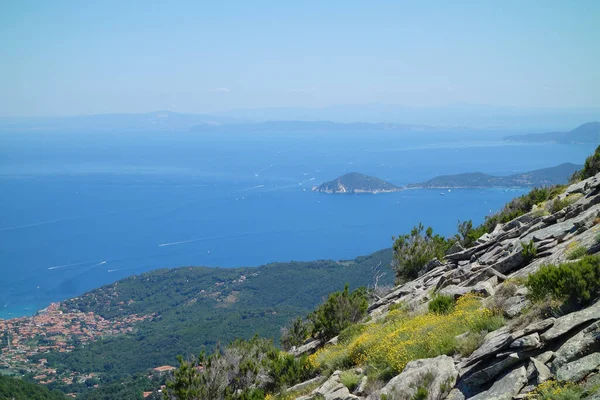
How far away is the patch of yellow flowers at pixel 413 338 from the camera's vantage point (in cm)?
788

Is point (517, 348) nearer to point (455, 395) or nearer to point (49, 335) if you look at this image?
point (455, 395)

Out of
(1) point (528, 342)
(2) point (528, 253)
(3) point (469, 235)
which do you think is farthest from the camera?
(3) point (469, 235)

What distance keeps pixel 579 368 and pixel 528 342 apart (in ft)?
2.58

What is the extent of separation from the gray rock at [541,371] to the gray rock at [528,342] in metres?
0.24

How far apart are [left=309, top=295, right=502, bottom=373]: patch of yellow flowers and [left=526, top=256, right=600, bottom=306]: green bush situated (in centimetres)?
103

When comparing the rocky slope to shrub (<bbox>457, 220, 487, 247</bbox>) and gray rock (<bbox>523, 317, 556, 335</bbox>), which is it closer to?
gray rock (<bbox>523, 317, 556, 335</bbox>)

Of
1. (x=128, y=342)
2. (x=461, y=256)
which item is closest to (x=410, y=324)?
(x=461, y=256)

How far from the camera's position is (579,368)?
525 cm

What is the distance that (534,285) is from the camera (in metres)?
7.36

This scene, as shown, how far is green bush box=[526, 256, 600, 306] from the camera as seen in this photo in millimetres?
6645

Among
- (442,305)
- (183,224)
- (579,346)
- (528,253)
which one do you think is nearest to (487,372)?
(579,346)

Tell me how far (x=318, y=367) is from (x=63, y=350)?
204ft

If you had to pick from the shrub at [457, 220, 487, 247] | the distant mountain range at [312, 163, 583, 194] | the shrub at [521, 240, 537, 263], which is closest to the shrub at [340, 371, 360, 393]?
the shrub at [521, 240, 537, 263]

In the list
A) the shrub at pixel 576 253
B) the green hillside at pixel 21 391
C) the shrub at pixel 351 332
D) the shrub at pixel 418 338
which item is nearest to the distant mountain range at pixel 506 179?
the green hillside at pixel 21 391
